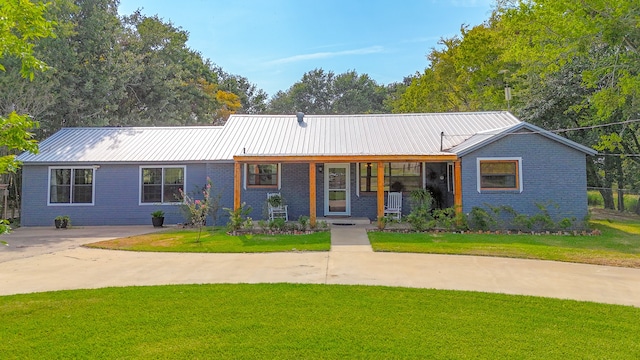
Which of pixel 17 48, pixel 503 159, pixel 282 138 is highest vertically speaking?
pixel 282 138

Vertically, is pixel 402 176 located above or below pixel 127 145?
below

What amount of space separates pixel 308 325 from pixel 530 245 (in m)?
7.19

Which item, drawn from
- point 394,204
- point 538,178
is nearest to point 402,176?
point 394,204

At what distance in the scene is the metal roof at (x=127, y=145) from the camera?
1393cm

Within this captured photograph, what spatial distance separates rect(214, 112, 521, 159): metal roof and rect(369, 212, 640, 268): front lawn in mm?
3140

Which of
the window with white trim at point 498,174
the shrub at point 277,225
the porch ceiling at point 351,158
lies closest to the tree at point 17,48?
the shrub at point 277,225

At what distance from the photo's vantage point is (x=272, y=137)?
14.7 metres

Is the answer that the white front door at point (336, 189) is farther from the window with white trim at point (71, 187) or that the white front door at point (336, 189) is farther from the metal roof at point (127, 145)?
the window with white trim at point (71, 187)

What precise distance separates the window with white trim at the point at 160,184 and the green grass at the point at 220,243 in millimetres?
2936

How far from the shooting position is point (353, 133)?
49.4ft

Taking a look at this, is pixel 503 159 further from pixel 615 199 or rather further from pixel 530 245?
pixel 615 199

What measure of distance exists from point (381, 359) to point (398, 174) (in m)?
10.6

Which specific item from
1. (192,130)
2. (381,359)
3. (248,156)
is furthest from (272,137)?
(381,359)

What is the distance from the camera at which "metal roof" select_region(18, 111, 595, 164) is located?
1343 cm
